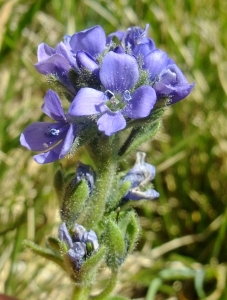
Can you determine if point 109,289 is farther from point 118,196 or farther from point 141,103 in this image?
point 141,103

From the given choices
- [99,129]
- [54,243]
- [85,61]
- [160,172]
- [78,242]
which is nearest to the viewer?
[99,129]

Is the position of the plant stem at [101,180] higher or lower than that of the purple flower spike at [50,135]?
lower

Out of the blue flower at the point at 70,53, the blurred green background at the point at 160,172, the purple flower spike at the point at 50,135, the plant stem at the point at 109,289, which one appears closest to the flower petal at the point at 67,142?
the purple flower spike at the point at 50,135

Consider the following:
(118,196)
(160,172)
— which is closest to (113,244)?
(118,196)

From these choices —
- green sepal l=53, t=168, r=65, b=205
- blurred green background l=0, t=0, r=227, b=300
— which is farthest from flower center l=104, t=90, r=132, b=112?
blurred green background l=0, t=0, r=227, b=300

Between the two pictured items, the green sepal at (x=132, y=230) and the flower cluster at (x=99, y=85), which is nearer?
the flower cluster at (x=99, y=85)

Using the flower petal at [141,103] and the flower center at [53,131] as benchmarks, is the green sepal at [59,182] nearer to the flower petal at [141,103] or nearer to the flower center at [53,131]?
the flower center at [53,131]

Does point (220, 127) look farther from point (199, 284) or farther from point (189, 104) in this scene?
point (199, 284)
